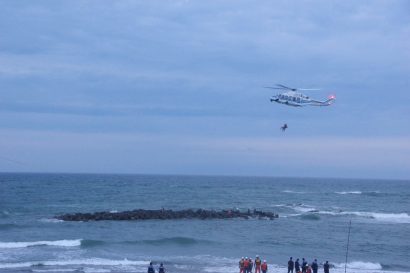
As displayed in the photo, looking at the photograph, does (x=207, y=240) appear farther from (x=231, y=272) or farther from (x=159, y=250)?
(x=231, y=272)

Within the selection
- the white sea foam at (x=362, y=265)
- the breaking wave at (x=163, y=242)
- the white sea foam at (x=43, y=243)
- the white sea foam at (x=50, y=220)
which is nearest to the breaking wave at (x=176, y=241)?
the breaking wave at (x=163, y=242)

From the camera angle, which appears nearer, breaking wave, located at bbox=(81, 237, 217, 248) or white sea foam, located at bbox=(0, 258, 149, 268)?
white sea foam, located at bbox=(0, 258, 149, 268)

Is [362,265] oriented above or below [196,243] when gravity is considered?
above

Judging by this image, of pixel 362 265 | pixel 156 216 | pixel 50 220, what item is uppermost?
pixel 156 216

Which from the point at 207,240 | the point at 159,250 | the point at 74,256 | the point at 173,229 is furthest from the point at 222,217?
the point at 74,256

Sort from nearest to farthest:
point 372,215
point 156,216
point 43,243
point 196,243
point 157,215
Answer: point 43,243, point 196,243, point 156,216, point 157,215, point 372,215

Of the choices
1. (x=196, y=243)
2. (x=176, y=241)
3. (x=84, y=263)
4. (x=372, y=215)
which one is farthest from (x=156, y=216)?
(x=372, y=215)

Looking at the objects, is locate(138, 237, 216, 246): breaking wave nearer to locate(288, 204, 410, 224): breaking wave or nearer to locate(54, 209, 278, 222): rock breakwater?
locate(54, 209, 278, 222): rock breakwater

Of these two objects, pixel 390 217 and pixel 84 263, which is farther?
pixel 390 217

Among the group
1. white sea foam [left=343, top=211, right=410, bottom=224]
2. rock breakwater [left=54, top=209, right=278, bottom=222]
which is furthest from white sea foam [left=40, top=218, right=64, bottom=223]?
white sea foam [left=343, top=211, right=410, bottom=224]

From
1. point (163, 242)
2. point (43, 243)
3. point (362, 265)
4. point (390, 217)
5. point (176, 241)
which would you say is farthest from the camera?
point (390, 217)

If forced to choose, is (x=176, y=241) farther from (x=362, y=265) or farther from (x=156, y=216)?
(x=156, y=216)

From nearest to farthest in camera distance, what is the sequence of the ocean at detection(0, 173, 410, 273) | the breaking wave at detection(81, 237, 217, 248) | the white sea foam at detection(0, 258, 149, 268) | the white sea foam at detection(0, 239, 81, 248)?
the white sea foam at detection(0, 258, 149, 268) → the ocean at detection(0, 173, 410, 273) → the white sea foam at detection(0, 239, 81, 248) → the breaking wave at detection(81, 237, 217, 248)
